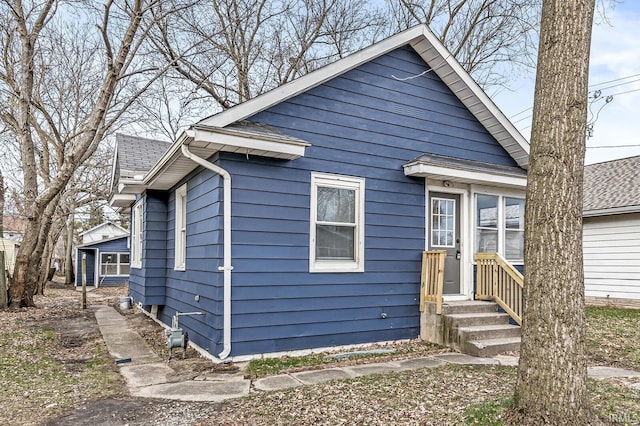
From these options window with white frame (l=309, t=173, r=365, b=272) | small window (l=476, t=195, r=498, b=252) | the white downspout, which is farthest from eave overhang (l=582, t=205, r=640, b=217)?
the white downspout

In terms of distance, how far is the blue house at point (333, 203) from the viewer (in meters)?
5.75

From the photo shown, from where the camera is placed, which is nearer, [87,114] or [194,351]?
[194,351]

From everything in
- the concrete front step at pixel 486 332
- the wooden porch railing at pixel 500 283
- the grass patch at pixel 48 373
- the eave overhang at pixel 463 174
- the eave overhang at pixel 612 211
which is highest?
the eave overhang at pixel 463 174

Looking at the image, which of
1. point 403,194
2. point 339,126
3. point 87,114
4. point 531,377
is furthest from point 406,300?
point 87,114

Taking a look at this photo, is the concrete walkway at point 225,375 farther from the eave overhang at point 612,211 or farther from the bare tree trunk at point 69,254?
the bare tree trunk at point 69,254

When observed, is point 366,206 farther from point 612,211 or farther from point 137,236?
point 612,211

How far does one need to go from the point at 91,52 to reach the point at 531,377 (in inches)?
603

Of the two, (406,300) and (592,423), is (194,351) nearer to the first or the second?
(406,300)

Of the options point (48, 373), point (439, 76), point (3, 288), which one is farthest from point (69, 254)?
point (439, 76)

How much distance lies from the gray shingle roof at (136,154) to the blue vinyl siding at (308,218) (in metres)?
3.01

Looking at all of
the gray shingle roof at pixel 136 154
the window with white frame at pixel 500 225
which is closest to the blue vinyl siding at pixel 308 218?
the window with white frame at pixel 500 225

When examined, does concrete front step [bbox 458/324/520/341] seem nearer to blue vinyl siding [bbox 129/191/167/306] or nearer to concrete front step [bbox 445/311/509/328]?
concrete front step [bbox 445/311/509/328]

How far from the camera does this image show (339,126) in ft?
22.1

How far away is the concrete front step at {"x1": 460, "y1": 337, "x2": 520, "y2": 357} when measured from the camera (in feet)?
19.9
